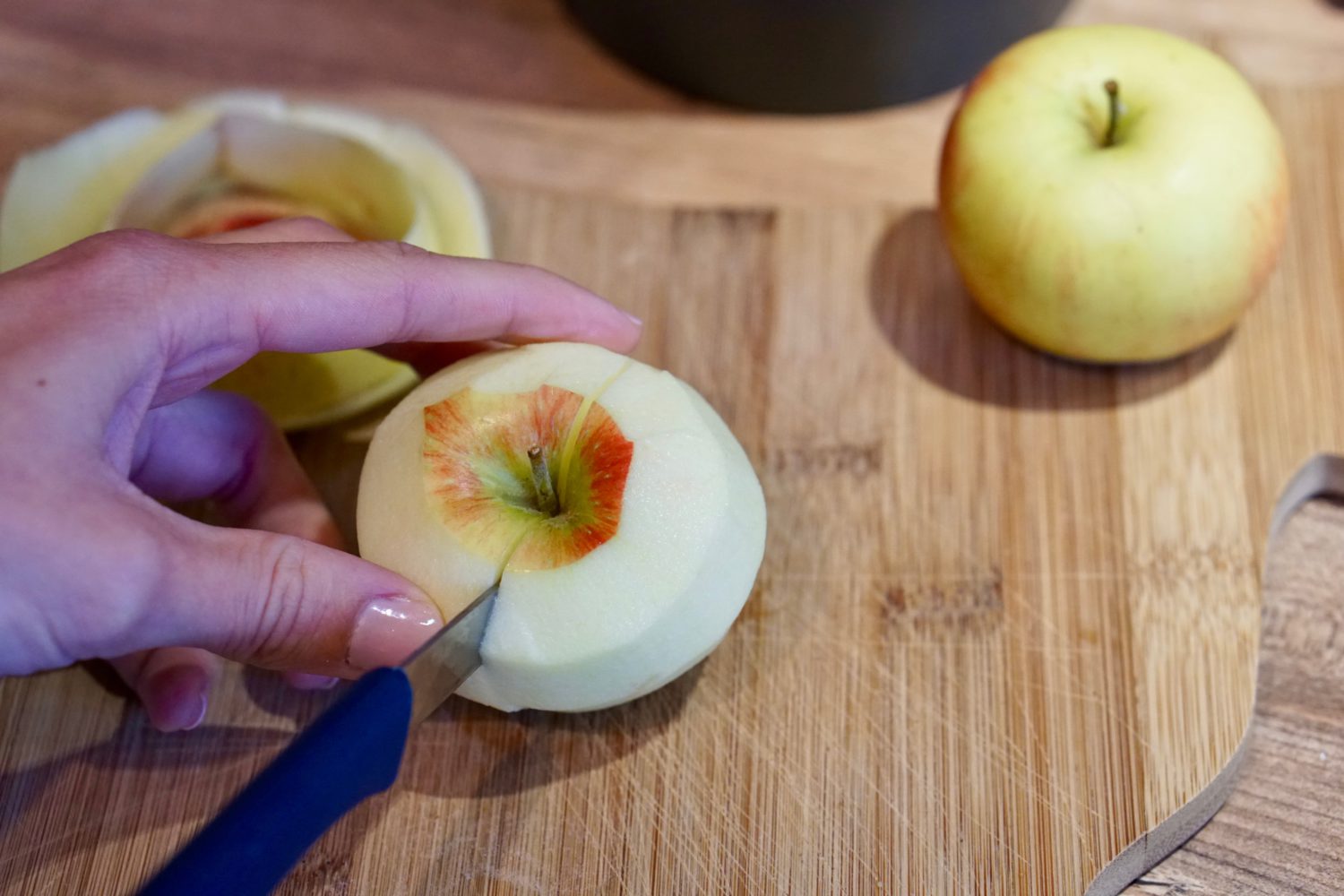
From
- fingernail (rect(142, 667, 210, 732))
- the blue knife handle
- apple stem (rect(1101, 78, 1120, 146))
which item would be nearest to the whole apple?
apple stem (rect(1101, 78, 1120, 146))

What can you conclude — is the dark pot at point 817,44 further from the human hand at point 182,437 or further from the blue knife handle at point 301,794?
the blue knife handle at point 301,794

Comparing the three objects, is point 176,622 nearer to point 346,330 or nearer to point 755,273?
point 346,330

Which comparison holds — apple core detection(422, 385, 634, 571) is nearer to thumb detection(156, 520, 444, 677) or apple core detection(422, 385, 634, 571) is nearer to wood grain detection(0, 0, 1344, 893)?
thumb detection(156, 520, 444, 677)

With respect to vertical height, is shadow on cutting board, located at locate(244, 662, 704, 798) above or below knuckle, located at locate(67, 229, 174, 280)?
→ below

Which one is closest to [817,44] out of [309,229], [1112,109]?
[1112,109]

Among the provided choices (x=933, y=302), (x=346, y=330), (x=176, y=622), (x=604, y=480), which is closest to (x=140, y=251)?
(x=346, y=330)

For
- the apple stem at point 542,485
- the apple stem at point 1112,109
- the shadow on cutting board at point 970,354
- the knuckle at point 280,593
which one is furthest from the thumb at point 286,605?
the apple stem at point 1112,109
